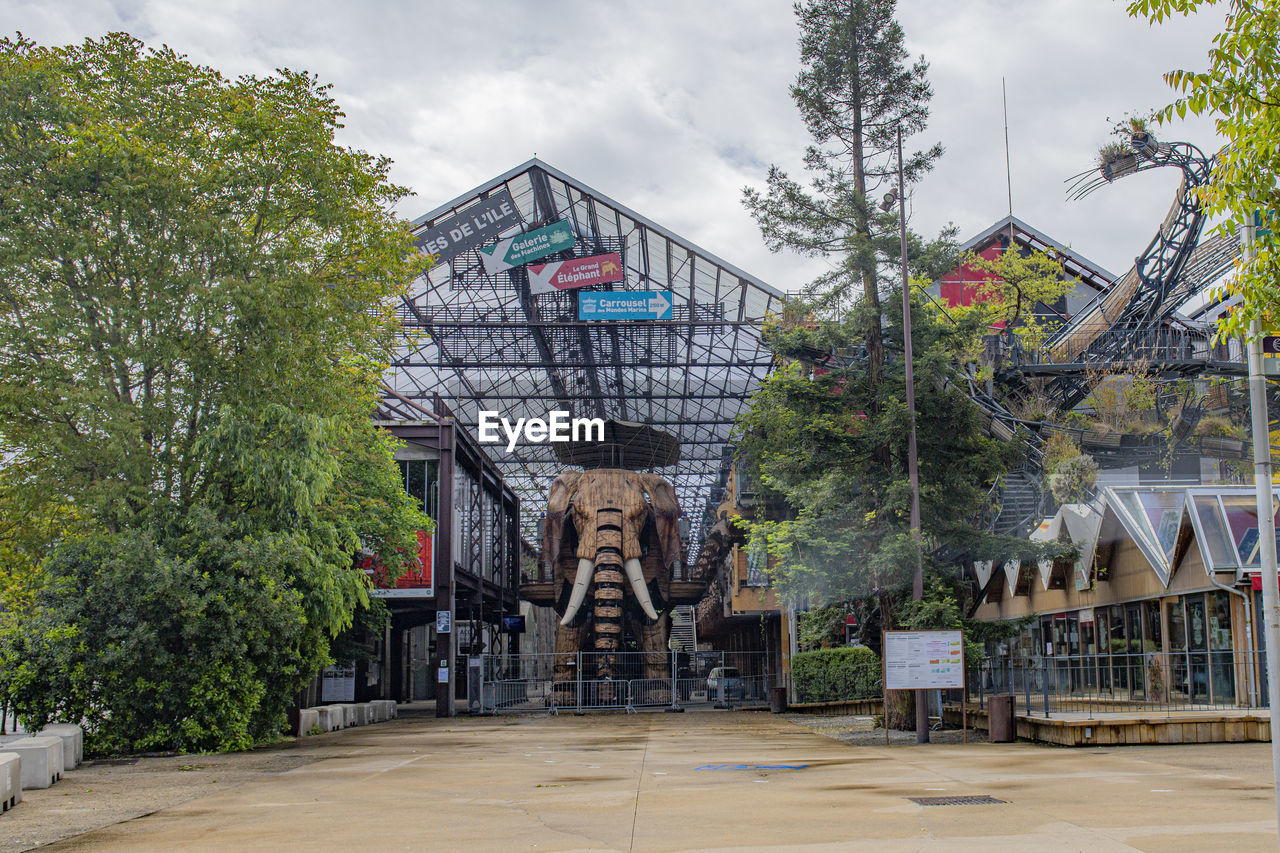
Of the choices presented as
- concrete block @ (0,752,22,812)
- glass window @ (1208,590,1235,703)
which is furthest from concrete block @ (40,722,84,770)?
glass window @ (1208,590,1235,703)

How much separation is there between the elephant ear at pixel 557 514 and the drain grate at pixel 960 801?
91.4 feet

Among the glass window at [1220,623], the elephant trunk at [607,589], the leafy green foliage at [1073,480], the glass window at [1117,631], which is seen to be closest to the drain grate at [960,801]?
the glass window at [1220,623]

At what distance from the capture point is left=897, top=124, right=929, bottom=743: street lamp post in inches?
736

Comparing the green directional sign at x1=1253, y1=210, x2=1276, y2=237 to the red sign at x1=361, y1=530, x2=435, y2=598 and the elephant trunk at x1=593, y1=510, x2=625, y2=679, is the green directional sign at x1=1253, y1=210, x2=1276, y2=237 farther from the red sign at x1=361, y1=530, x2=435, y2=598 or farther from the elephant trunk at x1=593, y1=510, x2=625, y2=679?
the red sign at x1=361, y1=530, x2=435, y2=598

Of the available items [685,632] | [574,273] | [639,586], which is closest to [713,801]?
[639,586]

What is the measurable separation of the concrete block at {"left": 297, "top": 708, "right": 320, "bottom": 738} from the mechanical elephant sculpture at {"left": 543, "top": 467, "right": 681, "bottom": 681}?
33.7ft

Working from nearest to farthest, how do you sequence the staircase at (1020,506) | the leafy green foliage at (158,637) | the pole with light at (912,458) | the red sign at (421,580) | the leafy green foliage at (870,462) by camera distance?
the leafy green foliage at (158,637) → the pole with light at (912,458) → the leafy green foliage at (870,462) → the staircase at (1020,506) → the red sign at (421,580)

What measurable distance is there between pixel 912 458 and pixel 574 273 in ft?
85.9

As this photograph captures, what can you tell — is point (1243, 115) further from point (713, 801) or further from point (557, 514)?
point (557, 514)

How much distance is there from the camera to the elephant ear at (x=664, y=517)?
129 ft

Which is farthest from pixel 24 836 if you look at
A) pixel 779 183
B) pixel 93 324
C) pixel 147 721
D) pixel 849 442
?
pixel 779 183

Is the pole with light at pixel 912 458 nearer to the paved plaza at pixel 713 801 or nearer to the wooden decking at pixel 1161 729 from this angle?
the paved plaza at pixel 713 801

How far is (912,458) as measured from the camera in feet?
64.8

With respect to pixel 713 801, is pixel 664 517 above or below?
above
